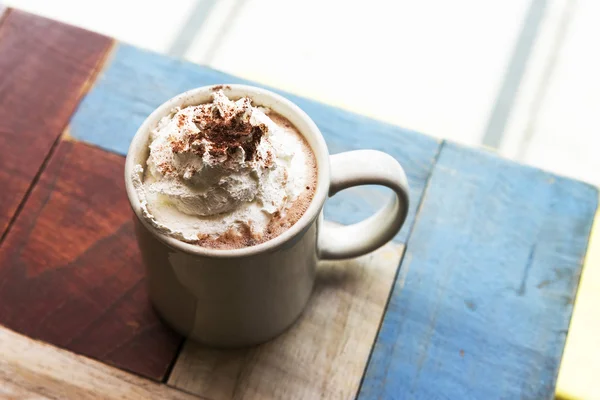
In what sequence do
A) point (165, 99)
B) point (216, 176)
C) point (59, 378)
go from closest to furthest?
point (216, 176) → point (59, 378) → point (165, 99)

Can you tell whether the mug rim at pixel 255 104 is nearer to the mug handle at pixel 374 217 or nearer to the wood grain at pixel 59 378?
the mug handle at pixel 374 217

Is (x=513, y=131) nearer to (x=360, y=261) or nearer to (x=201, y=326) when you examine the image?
(x=360, y=261)

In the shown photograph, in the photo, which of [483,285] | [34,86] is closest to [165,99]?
[34,86]

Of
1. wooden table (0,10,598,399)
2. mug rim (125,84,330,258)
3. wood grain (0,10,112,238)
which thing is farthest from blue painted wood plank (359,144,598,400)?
wood grain (0,10,112,238)

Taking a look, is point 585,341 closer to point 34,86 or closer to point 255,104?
point 255,104

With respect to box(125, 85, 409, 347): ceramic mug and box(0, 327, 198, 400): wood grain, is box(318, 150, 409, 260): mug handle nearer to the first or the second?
box(125, 85, 409, 347): ceramic mug

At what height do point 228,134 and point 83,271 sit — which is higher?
point 228,134
